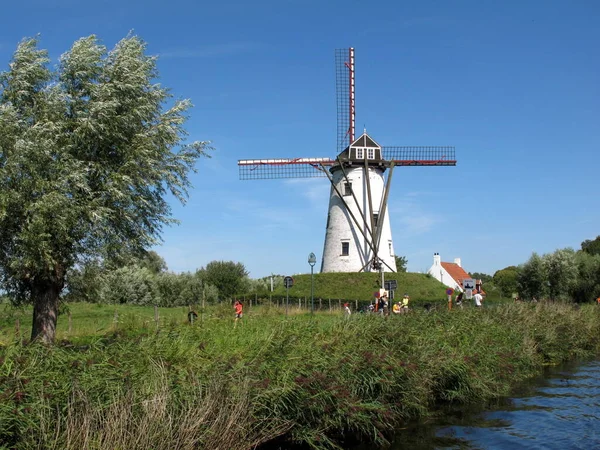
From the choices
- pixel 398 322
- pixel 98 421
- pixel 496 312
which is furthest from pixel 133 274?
pixel 98 421

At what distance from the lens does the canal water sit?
12195 millimetres

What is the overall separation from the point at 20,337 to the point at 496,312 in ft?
61.8

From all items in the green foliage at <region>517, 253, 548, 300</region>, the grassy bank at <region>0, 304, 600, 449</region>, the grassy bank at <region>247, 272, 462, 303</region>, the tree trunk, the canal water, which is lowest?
the canal water

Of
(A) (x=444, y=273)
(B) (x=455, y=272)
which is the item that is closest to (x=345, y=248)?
(A) (x=444, y=273)

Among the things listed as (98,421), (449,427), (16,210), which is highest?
(16,210)

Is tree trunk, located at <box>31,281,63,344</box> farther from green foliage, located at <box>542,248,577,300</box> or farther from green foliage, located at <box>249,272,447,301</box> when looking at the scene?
green foliage, located at <box>542,248,577,300</box>

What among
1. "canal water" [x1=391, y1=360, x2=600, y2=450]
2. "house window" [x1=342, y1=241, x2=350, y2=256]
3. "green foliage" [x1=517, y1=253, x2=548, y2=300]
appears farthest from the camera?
"green foliage" [x1=517, y1=253, x2=548, y2=300]

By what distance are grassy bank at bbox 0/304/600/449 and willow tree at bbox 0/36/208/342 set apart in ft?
8.69

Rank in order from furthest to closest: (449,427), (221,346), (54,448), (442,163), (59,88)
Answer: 1. (442,163)
2. (59,88)
3. (449,427)
4. (221,346)
5. (54,448)

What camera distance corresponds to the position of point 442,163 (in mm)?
51562

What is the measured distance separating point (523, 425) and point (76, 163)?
41.7ft

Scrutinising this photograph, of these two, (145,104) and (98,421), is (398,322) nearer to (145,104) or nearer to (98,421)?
(145,104)

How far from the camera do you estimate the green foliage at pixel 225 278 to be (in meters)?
65.1

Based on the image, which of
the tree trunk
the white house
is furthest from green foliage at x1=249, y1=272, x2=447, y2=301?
the white house
